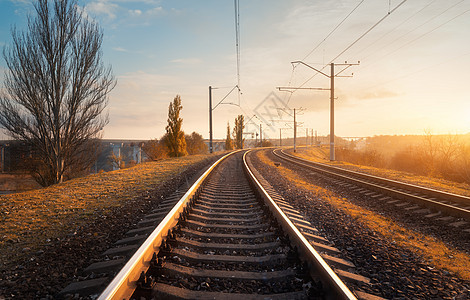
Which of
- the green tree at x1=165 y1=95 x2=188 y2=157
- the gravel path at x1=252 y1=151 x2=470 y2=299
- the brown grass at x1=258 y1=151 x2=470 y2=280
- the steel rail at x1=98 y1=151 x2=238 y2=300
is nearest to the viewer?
the steel rail at x1=98 y1=151 x2=238 y2=300

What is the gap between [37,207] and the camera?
6.37 metres

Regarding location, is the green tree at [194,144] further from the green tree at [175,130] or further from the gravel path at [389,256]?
the gravel path at [389,256]

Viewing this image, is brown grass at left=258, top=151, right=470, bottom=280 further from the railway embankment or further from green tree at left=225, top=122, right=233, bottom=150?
green tree at left=225, top=122, right=233, bottom=150

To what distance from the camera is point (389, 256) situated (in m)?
3.63

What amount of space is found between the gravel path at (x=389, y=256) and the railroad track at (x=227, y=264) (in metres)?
0.39

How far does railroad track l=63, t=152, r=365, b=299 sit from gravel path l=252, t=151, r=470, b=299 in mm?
391

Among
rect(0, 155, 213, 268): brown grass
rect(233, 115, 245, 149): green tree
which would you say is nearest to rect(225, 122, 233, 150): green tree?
rect(233, 115, 245, 149): green tree

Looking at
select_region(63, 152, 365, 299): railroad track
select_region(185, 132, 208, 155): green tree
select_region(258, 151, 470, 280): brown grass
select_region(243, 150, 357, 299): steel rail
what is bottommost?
select_region(258, 151, 470, 280): brown grass

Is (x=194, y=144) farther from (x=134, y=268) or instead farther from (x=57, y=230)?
(x=134, y=268)

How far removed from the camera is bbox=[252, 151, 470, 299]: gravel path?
9.04 feet

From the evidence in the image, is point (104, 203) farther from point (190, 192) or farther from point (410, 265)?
point (410, 265)

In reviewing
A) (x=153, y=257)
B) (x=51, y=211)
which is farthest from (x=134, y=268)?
(x=51, y=211)

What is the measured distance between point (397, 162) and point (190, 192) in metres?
42.6

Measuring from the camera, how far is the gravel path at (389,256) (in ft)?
9.04
